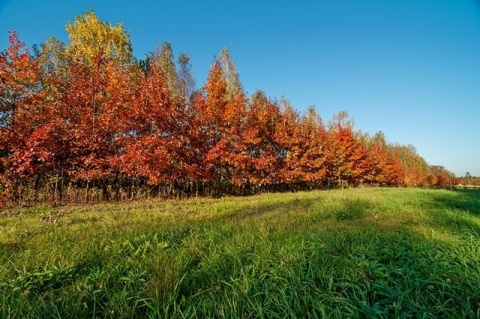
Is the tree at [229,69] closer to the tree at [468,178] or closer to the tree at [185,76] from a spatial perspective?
the tree at [185,76]

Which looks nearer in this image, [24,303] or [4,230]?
[24,303]

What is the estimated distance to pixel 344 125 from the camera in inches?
1506

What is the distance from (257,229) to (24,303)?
3731 millimetres

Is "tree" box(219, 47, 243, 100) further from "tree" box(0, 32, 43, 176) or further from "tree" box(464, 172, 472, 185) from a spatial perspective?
"tree" box(464, 172, 472, 185)

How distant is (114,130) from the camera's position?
14.6 meters

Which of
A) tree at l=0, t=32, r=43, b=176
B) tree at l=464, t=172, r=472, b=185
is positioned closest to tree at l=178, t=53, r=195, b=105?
tree at l=0, t=32, r=43, b=176

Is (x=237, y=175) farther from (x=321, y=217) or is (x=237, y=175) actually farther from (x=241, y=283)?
(x=241, y=283)

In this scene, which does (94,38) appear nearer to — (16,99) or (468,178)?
(16,99)

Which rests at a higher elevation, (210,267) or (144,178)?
(144,178)

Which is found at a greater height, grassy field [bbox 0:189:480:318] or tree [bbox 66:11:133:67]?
tree [bbox 66:11:133:67]

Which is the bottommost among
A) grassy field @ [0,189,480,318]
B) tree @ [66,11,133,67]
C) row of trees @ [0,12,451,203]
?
grassy field @ [0,189,480,318]

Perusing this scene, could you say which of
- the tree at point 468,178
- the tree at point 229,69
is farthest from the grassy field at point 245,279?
the tree at point 468,178

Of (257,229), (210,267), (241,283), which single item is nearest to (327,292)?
(241,283)

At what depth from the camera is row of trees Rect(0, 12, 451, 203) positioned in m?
11.9
